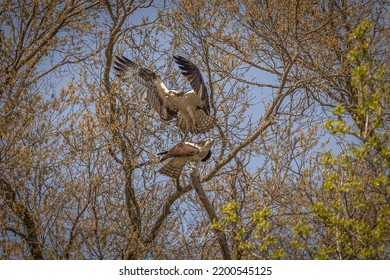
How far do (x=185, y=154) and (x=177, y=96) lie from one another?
545 millimetres

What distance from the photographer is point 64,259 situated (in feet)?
19.0

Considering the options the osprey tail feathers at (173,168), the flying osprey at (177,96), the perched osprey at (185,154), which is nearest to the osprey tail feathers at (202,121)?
the flying osprey at (177,96)

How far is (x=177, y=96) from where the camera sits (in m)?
5.79

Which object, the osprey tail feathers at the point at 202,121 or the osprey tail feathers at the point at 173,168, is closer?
the osprey tail feathers at the point at 173,168

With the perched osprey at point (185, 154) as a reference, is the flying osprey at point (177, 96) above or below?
above

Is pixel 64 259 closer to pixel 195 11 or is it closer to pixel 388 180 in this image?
pixel 195 11

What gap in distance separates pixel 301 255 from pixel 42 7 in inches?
149

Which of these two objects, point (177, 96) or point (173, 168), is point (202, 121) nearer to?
point (177, 96)

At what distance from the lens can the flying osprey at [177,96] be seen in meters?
5.65

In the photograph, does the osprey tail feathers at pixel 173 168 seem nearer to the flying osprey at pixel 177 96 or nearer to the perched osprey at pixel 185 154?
the perched osprey at pixel 185 154

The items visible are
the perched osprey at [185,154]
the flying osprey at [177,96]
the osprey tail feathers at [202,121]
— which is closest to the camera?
the perched osprey at [185,154]

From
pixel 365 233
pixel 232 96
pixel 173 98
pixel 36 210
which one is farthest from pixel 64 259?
pixel 365 233

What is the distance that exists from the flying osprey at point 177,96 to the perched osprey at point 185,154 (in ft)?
1.09
